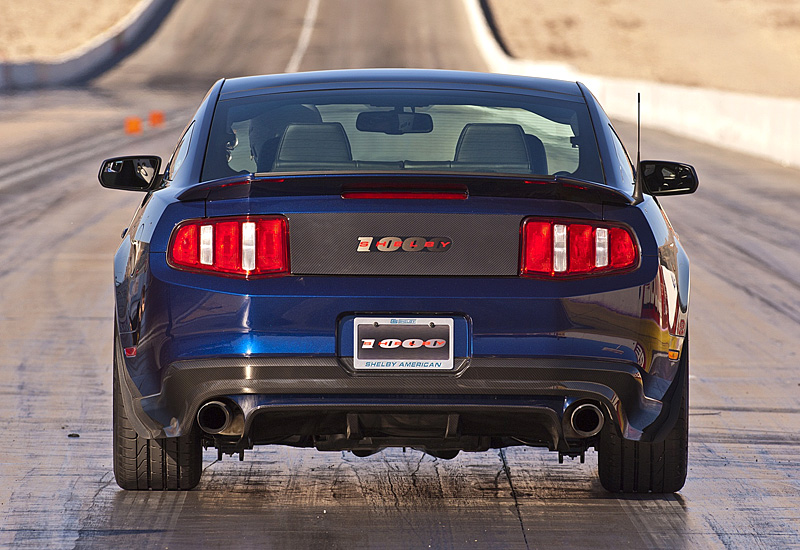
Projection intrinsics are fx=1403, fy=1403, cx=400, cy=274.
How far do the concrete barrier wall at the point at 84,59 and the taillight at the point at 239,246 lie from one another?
43.2 m

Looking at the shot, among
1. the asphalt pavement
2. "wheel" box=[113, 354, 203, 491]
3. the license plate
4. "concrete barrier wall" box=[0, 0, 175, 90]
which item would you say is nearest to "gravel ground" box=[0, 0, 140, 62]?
"concrete barrier wall" box=[0, 0, 175, 90]

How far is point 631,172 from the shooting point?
17.5 ft

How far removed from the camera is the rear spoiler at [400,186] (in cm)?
454

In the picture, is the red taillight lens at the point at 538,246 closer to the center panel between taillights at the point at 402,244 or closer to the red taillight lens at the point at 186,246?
the center panel between taillights at the point at 402,244

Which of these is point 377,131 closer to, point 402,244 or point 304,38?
point 402,244

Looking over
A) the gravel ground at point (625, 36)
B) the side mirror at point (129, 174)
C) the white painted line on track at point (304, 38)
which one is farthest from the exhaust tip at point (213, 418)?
the gravel ground at point (625, 36)

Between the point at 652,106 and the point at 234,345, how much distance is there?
1163 inches

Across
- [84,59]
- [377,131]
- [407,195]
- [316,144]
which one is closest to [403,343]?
[407,195]

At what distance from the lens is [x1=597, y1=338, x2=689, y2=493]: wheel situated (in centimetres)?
507

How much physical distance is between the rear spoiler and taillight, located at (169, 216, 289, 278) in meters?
0.09

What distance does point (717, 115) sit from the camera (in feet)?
89.0

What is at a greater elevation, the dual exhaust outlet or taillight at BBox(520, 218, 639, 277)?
taillight at BBox(520, 218, 639, 277)

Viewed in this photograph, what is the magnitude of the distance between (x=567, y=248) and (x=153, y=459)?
67.9 inches

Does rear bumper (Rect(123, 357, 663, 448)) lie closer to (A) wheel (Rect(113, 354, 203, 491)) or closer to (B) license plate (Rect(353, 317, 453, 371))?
(B) license plate (Rect(353, 317, 453, 371))
